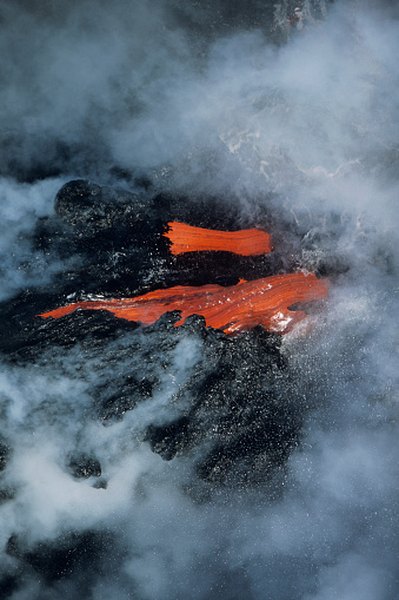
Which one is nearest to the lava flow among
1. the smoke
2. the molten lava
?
the smoke

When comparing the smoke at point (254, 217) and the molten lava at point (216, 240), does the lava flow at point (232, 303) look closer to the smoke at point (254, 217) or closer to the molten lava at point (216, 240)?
the smoke at point (254, 217)

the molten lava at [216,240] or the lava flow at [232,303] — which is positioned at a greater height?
the molten lava at [216,240]

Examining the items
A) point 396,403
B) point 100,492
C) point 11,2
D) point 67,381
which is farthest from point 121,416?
point 11,2

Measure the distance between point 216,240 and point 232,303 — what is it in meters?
0.86

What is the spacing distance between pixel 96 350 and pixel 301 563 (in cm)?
412

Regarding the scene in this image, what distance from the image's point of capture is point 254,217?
21.7 feet

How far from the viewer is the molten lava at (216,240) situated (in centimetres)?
640

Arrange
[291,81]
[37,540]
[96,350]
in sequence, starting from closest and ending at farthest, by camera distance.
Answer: [96,350] < [37,540] < [291,81]

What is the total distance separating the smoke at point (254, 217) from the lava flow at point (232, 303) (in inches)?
12.0

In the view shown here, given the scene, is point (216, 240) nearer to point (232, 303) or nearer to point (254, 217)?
point (254, 217)

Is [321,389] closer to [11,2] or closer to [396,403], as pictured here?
[396,403]

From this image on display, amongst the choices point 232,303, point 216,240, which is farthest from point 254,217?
point 232,303

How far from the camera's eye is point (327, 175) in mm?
6801

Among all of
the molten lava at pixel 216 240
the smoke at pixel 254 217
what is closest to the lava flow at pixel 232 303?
the smoke at pixel 254 217
